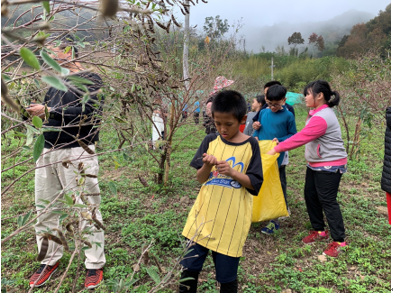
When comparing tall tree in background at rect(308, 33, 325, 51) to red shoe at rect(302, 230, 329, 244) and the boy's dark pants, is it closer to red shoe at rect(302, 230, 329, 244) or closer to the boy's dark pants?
red shoe at rect(302, 230, 329, 244)

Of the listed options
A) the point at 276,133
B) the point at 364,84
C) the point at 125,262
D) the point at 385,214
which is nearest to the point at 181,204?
the point at 125,262

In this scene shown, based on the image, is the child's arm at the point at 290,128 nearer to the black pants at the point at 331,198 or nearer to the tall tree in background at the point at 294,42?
the black pants at the point at 331,198

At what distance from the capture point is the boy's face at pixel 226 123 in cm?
156

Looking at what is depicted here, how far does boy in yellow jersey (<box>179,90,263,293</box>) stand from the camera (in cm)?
155

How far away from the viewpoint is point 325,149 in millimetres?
2438

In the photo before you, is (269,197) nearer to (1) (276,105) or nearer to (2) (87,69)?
(1) (276,105)

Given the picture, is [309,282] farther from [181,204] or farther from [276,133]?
[181,204]

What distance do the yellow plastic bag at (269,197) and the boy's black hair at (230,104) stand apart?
121 cm

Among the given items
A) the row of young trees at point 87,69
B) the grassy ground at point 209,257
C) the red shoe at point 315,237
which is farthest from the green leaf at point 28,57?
the red shoe at point 315,237

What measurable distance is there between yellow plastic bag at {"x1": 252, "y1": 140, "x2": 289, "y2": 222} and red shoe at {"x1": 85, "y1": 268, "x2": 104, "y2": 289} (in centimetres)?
151

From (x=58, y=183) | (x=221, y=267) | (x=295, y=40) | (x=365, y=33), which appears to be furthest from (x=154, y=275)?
(x=295, y=40)

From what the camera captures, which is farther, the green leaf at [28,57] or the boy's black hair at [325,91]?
the boy's black hair at [325,91]

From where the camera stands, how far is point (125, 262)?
233 cm

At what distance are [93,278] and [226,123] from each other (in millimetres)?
1586
